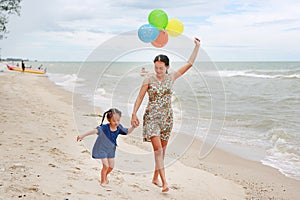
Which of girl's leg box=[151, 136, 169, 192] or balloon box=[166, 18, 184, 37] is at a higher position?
balloon box=[166, 18, 184, 37]

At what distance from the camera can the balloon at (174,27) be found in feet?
14.4

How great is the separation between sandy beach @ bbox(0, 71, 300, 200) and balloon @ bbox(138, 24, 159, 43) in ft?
6.40

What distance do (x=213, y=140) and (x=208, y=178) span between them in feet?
10.5

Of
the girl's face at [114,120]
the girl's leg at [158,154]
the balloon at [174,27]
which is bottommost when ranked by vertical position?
the girl's leg at [158,154]

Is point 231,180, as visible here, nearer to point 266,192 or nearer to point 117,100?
point 266,192

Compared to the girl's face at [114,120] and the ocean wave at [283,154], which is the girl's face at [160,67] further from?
the ocean wave at [283,154]

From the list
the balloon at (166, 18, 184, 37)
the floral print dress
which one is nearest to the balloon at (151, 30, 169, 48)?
the balloon at (166, 18, 184, 37)

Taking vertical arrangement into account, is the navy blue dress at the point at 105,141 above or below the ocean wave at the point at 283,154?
above

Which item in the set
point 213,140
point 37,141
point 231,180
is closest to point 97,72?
point 37,141

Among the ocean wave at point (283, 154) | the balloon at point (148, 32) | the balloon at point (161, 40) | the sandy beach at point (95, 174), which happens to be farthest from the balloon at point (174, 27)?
the ocean wave at point (283, 154)

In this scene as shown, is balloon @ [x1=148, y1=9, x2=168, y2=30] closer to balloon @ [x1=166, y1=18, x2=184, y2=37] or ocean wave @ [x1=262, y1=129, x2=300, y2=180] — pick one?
balloon @ [x1=166, y1=18, x2=184, y2=37]

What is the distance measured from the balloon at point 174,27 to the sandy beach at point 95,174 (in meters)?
2.08

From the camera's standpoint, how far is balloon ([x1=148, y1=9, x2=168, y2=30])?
4172 mm

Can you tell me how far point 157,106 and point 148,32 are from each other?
0.97m
